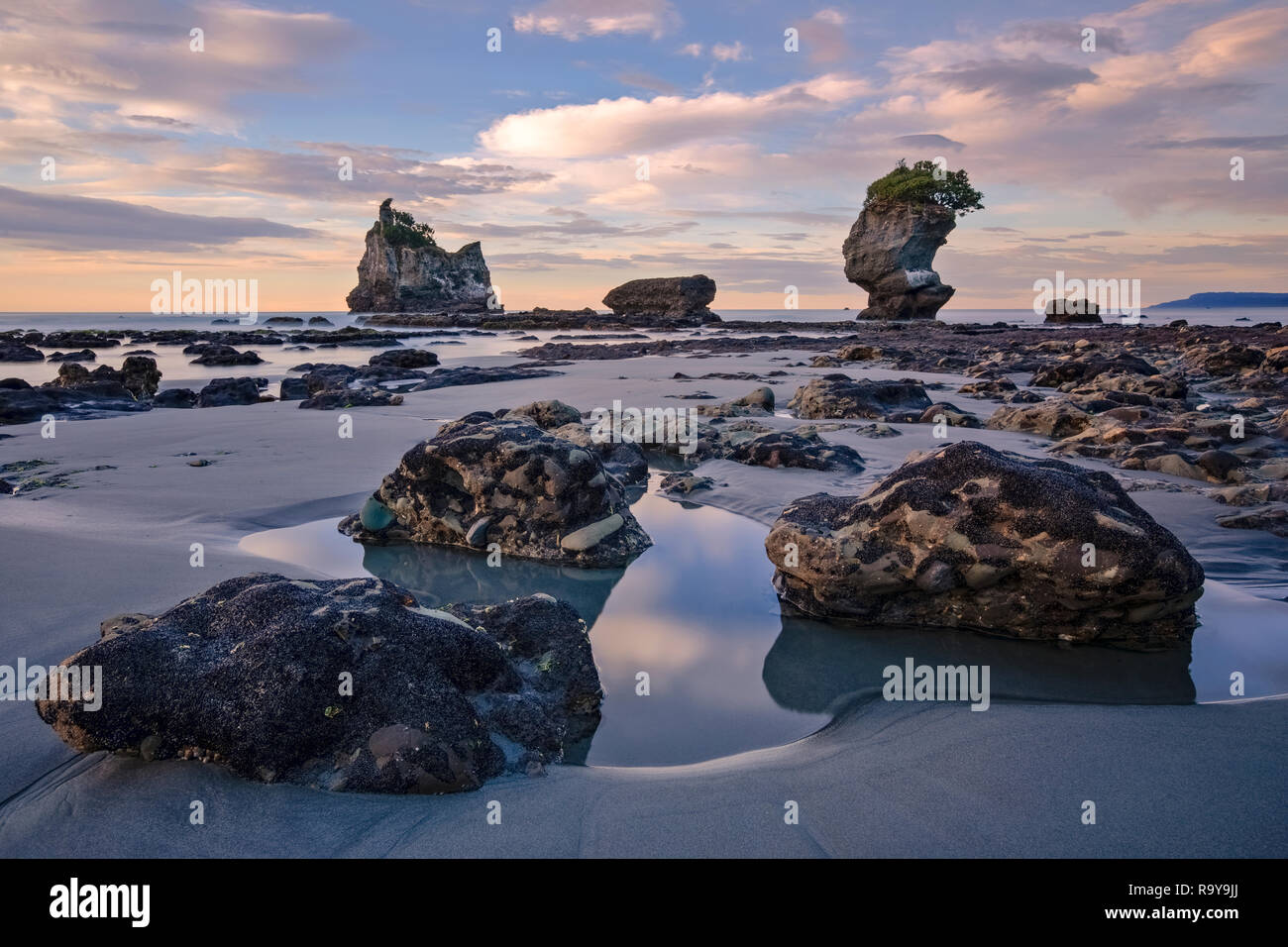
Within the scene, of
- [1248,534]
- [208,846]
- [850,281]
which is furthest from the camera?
[850,281]

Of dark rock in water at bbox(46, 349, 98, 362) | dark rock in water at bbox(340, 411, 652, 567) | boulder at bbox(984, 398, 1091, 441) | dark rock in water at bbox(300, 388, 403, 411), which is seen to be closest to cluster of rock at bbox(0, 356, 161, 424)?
dark rock in water at bbox(300, 388, 403, 411)

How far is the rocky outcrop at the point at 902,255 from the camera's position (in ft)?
175

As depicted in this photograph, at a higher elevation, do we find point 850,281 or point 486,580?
point 850,281

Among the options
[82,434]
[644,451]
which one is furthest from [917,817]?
[82,434]

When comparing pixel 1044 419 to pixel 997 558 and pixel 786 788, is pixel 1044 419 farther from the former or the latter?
pixel 786 788

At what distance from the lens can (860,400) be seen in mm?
10812

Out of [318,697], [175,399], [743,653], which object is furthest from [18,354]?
[743,653]

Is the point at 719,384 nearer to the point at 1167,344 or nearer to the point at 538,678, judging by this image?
the point at 538,678

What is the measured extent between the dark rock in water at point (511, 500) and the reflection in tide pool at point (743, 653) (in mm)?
182

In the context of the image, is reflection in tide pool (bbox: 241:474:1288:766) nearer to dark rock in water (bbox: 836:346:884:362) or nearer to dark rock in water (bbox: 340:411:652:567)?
dark rock in water (bbox: 340:411:652:567)

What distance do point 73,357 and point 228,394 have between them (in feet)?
66.6
